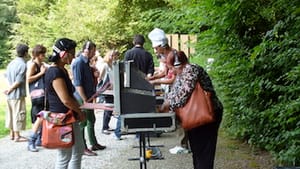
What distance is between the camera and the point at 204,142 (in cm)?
441

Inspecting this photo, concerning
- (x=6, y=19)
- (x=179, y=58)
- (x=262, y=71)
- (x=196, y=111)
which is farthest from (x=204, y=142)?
(x=6, y=19)

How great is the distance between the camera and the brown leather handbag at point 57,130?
4.32 m

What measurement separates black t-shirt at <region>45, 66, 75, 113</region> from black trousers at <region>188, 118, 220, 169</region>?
118 cm

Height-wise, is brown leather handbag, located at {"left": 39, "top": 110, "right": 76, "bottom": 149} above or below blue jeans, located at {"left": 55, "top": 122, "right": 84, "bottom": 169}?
above

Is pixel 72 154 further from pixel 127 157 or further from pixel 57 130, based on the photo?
pixel 127 157

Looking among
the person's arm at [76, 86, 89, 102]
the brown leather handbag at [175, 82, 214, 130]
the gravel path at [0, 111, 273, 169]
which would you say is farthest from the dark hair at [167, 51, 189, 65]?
the person's arm at [76, 86, 89, 102]

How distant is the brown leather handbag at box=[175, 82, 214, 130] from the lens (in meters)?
4.12

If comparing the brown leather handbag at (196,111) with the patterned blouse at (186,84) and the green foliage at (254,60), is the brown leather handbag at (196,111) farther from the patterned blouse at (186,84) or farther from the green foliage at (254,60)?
the green foliage at (254,60)

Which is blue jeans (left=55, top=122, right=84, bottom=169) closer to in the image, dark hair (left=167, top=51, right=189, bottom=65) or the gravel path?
dark hair (left=167, top=51, right=189, bottom=65)

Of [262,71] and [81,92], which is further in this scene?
[81,92]

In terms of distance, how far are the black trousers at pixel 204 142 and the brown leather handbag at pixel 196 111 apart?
18cm

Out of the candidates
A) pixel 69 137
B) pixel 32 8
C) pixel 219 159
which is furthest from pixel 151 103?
pixel 32 8

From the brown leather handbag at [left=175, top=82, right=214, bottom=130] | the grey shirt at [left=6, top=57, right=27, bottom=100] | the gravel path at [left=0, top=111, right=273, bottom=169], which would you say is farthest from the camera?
the grey shirt at [left=6, top=57, right=27, bottom=100]

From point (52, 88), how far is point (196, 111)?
132 centimetres
